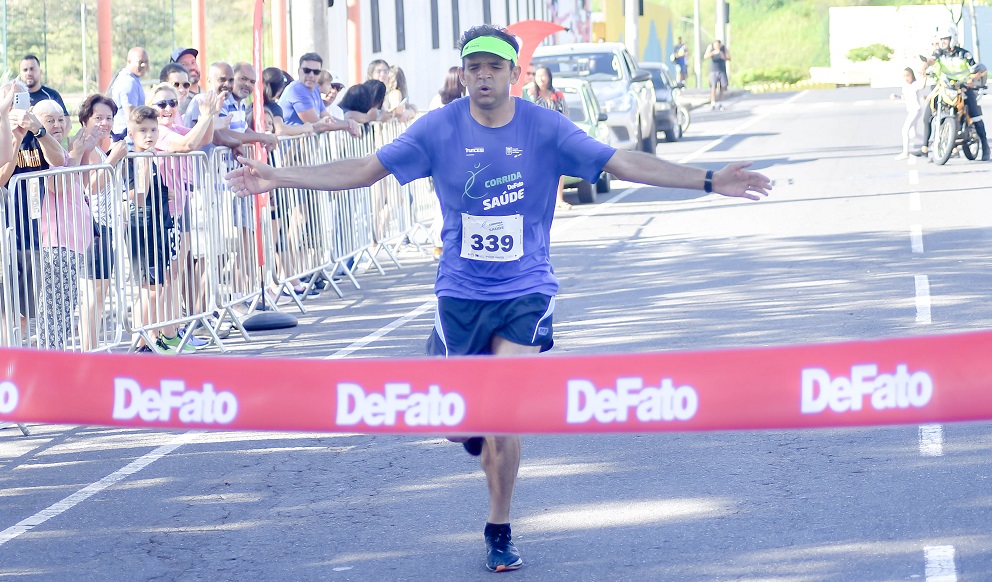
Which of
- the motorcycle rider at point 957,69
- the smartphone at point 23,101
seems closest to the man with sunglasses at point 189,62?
the smartphone at point 23,101

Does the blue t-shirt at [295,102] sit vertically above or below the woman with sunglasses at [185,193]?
above

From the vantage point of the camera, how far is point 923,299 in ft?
35.9

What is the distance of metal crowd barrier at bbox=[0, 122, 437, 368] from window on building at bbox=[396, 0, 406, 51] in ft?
86.6

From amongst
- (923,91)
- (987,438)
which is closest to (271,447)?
(987,438)

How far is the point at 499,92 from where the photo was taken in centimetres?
529

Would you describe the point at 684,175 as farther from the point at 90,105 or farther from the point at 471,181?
the point at 90,105

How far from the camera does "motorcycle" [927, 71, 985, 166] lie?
69.2 ft

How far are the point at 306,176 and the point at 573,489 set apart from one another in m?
2.04

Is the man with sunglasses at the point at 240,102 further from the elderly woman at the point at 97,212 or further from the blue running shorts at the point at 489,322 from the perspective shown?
the blue running shorts at the point at 489,322

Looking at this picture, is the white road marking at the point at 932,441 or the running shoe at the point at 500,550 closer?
the running shoe at the point at 500,550

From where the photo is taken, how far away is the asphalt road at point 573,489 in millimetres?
5551

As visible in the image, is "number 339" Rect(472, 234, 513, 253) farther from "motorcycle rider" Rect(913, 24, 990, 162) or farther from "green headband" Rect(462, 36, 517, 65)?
"motorcycle rider" Rect(913, 24, 990, 162)

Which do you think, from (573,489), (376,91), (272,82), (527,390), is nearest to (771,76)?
(376,91)

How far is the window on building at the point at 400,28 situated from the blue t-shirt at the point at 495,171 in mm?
34267
